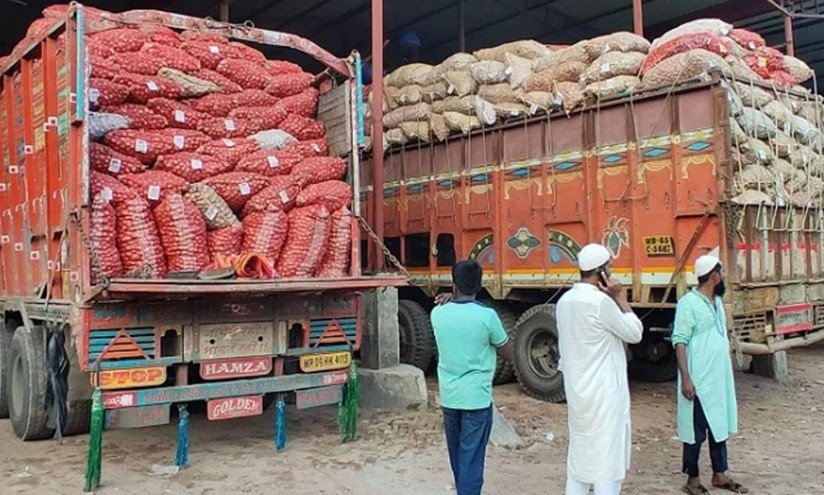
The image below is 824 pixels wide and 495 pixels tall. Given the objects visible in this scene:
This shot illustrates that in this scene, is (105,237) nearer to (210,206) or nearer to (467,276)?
(210,206)

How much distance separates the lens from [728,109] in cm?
589

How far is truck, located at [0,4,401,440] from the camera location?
4688 mm

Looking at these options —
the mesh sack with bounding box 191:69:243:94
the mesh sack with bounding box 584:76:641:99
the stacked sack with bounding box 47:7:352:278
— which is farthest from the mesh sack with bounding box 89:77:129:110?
the mesh sack with bounding box 584:76:641:99

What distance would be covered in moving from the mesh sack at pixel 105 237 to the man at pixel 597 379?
3036mm

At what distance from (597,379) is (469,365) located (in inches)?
24.6

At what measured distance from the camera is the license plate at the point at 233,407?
4.98 m

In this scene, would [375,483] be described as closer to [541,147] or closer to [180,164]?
[180,164]

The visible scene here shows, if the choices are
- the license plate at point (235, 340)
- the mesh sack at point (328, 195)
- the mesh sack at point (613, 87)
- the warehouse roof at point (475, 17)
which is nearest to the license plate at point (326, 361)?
the license plate at point (235, 340)

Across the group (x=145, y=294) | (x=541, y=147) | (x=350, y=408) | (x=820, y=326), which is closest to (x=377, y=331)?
(x=350, y=408)

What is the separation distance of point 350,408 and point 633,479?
212cm

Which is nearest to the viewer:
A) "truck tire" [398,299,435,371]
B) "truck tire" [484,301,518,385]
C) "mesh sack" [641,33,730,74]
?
"mesh sack" [641,33,730,74]

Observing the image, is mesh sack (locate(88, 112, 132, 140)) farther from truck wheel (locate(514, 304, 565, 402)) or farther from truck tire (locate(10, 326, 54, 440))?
truck wheel (locate(514, 304, 565, 402))

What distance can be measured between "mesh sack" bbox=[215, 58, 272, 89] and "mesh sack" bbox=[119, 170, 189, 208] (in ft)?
3.88

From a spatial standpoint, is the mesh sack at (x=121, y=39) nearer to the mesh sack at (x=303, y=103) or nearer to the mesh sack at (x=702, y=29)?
the mesh sack at (x=303, y=103)
